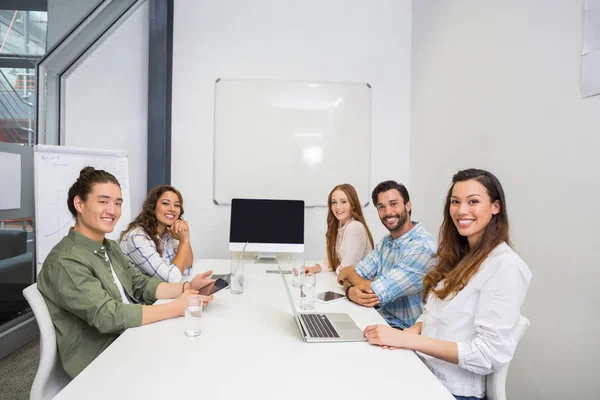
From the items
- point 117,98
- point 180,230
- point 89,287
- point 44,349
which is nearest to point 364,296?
point 89,287

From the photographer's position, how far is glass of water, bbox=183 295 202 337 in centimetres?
130

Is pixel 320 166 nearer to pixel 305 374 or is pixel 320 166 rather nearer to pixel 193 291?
pixel 193 291

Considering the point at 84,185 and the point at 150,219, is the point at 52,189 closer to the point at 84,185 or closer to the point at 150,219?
the point at 150,219

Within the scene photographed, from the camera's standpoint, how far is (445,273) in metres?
1.45

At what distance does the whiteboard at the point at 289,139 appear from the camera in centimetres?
374

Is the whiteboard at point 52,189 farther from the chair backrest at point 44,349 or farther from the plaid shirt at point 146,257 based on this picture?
the chair backrest at point 44,349

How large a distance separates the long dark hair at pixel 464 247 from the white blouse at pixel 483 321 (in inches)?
1.1

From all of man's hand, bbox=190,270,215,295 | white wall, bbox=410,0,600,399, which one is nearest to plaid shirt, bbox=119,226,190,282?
man's hand, bbox=190,270,215,295

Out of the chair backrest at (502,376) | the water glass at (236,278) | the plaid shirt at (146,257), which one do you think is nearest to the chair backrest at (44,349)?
the water glass at (236,278)

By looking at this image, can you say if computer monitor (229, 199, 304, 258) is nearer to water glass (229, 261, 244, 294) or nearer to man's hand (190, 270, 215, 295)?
water glass (229, 261, 244, 294)

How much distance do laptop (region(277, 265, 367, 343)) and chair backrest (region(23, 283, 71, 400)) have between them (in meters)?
0.83

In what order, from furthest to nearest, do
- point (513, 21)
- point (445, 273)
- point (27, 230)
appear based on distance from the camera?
1. point (27, 230)
2. point (513, 21)
3. point (445, 273)

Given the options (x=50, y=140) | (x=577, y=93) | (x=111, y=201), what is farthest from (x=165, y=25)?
(x=577, y=93)

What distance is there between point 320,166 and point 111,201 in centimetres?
245
